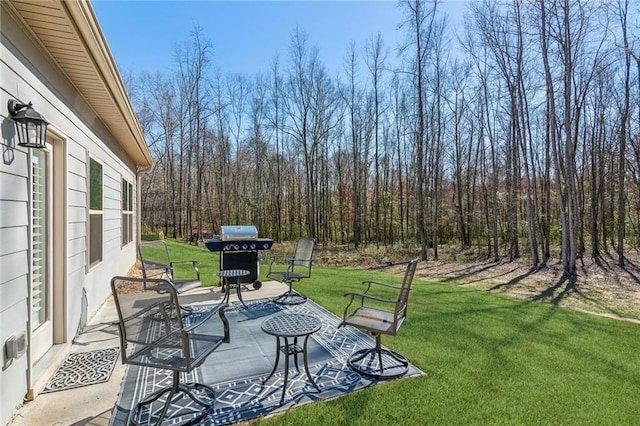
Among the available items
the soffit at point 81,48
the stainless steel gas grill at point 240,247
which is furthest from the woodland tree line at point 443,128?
the soffit at point 81,48

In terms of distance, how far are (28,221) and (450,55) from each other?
41.6 feet

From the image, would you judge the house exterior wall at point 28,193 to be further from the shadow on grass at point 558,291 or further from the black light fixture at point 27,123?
the shadow on grass at point 558,291

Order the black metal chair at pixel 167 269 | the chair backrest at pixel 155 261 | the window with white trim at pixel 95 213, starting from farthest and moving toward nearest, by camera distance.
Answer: the chair backrest at pixel 155 261 → the black metal chair at pixel 167 269 → the window with white trim at pixel 95 213

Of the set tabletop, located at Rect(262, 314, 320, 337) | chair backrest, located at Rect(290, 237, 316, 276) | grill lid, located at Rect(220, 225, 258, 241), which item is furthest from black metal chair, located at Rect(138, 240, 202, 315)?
tabletop, located at Rect(262, 314, 320, 337)

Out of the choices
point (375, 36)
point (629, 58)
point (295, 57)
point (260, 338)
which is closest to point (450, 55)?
point (375, 36)

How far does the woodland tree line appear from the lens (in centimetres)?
839

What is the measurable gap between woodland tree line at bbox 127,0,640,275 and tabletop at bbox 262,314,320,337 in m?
7.73

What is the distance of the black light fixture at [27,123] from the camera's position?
211 centimetres

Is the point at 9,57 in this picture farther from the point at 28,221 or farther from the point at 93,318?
the point at 93,318

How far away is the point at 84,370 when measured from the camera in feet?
8.98

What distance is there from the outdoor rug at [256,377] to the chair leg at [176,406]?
0.22ft

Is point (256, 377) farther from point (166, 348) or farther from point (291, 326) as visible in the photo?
point (166, 348)

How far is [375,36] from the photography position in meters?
13.2

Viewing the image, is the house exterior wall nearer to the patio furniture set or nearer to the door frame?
the door frame
